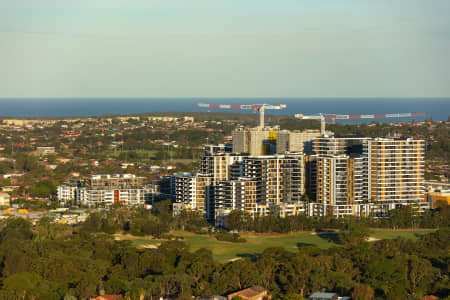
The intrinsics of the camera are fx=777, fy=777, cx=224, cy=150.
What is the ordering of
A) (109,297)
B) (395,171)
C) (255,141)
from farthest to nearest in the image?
(255,141) → (395,171) → (109,297)

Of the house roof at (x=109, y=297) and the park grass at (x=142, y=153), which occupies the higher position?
the house roof at (x=109, y=297)

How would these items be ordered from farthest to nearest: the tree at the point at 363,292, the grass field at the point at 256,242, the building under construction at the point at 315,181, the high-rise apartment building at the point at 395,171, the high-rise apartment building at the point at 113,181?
the high-rise apartment building at the point at 113,181 → the high-rise apartment building at the point at 395,171 → the building under construction at the point at 315,181 → the grass field at the point at 256,242 → the tree at the point at 363,292

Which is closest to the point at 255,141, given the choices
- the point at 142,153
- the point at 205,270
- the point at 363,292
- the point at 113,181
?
the point at 113,181

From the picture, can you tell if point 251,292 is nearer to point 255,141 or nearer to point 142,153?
point 255,141

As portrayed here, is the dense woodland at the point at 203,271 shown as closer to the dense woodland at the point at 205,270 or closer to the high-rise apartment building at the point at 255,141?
the dense woodland at the point at 205,270

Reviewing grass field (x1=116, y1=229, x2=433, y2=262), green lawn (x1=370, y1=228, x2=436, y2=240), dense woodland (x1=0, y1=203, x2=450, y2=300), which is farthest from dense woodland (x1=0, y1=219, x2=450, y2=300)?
green lawn (x1=370, y1=228, x2=436, y2=240)

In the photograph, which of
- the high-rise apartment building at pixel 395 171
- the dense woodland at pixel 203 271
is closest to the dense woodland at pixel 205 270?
the dense woodland at pixel 203 271

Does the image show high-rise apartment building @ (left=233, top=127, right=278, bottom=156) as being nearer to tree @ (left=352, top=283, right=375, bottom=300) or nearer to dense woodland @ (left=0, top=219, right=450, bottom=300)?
dense woodland @ (left=0, top=219, right=450, bottom=300)

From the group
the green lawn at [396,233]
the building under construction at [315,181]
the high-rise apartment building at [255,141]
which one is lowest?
the green lawn at [396,233]
